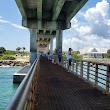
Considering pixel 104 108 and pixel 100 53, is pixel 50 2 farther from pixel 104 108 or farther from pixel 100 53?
pixel 100 53

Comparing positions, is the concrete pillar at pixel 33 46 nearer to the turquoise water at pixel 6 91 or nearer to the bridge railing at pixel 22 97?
the turquoise water at pixel 6 91

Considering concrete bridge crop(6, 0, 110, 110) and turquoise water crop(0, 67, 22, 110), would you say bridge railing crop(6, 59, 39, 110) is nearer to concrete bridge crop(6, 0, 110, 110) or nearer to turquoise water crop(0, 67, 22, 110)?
concrete bridge crop(6, 0, 110, 110)

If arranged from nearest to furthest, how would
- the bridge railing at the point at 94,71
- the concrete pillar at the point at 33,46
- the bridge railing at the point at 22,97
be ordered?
the bridge railing at the point at 22,97 → the bridge railing at the point at 94,71 → the concrete pillar at the point at 33,46

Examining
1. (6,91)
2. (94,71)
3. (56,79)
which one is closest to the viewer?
(94,71)

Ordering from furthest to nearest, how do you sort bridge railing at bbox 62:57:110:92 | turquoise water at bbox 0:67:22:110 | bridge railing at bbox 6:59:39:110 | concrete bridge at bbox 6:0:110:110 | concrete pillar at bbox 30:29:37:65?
1. concrete pillar at bbox 30:29:37:65
2. turquoise water at bbox 0:67:22:110
3. bridge railing at bbox 62:57:110:92
4. concrete bridge at bbox 6:0:110:110
5. bridge railing at bbox 6:59:39:110

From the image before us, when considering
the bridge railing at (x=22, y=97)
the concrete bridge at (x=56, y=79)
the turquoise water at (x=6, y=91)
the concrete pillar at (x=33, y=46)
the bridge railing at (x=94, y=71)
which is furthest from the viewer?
the concrete pillar at (x=33, y=46)

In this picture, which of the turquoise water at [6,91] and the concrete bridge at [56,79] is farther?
the turquoise water at [6,91]

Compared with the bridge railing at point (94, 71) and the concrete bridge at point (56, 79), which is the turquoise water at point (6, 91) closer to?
the concrete bridge at point (56, 79)

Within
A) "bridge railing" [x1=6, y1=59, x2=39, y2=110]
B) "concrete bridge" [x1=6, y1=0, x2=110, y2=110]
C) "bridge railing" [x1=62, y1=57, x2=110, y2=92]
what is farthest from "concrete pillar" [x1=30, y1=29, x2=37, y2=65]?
"bridge railing" [x1=6, y1=59, x2=39, y2=110]

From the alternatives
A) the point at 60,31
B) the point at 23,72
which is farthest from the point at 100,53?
→ the point at 23,72

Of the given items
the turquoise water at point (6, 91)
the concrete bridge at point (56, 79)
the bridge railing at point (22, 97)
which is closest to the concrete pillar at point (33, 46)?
the concrete bridge at point (56, 79)

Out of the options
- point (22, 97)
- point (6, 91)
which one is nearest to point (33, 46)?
point (6, 91)

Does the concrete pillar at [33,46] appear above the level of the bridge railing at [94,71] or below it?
above

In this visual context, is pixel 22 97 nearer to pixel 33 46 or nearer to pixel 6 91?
pixel 6 91
